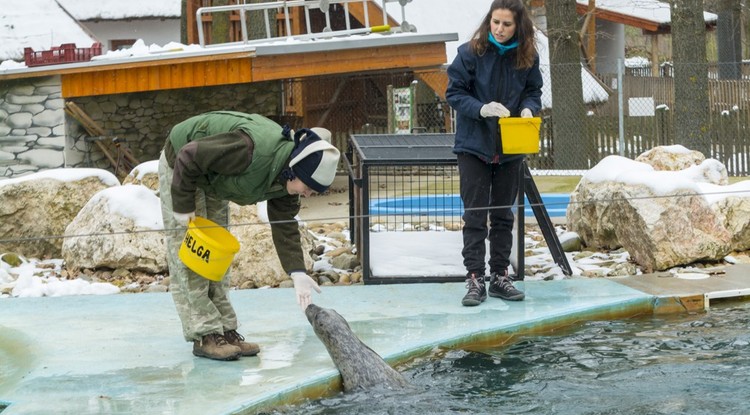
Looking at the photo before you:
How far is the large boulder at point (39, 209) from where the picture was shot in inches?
374

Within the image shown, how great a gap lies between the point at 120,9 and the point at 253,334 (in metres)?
20.8

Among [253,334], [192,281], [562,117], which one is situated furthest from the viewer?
[562,117]

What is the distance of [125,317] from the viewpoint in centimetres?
663

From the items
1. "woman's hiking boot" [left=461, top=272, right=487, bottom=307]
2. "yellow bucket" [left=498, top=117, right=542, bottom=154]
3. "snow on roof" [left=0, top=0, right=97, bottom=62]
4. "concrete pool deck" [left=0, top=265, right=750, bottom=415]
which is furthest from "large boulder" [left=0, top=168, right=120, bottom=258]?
"snow on roof" [left=0, top=0, right=97, bottom=62]

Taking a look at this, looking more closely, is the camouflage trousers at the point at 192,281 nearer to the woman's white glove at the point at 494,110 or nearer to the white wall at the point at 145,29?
the woman's white glove at the point at 494,110

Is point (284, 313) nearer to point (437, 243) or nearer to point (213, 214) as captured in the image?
point (213, 214)

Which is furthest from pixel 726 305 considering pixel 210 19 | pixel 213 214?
pixel 210 19

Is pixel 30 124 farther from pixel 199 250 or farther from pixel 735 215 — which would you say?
pixel 199 250

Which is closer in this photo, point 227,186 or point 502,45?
point 227,186

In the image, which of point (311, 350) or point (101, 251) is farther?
point (101, 251)

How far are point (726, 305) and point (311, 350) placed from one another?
2.94m

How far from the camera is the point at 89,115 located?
49.8 feet

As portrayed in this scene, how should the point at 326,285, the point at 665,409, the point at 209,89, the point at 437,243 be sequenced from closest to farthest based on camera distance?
the point at 665,409 → the point at 326,285 → the point at 437,243 → the point at 209,89

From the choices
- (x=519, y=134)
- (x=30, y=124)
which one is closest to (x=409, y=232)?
(x=519, y=134)
